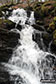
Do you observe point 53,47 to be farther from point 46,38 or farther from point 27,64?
point 27,64

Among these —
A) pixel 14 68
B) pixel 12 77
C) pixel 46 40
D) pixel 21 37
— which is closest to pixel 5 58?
pixel 14 68

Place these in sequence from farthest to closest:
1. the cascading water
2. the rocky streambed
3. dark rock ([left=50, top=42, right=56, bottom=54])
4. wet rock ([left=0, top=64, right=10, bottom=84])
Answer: dark rock ([left=50, top=42, right=56, bottom=54])
the rocky streambed
the cascading water
wet rock ([left=0, top=64, right=10, bottom=84])

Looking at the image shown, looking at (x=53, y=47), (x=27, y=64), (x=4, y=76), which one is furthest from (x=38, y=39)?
(x=4, y=76)

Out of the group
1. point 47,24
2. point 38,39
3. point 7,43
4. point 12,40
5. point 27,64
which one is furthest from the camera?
point 47,24

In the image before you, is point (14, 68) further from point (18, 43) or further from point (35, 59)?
point (18, 43)

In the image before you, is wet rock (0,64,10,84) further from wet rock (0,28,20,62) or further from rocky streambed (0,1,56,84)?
wet rock (0,28,20,62)

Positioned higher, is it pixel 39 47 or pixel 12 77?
pixel 39 47

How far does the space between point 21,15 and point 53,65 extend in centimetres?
1061

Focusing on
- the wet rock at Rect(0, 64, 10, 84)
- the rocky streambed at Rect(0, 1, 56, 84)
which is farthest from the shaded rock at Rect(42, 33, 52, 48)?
the wet rock at Rect(0, 64, 10, 84)

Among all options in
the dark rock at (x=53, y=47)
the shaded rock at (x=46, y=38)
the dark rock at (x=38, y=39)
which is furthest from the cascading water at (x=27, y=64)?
the dark rock at (x=53, y=47)

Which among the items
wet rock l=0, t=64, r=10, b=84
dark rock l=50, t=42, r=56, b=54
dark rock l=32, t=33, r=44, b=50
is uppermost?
dark rock l=32, t=33, r=44, b=50

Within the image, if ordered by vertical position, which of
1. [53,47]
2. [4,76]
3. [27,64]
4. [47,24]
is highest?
[47,24]

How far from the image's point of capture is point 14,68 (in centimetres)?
902

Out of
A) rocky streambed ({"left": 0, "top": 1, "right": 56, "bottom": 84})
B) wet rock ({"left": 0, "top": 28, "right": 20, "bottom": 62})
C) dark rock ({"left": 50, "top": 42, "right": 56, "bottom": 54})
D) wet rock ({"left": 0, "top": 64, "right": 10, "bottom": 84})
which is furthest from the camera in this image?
dark rock ({"left": 50, "top": 42, "right": 56, "bottom": 54})
